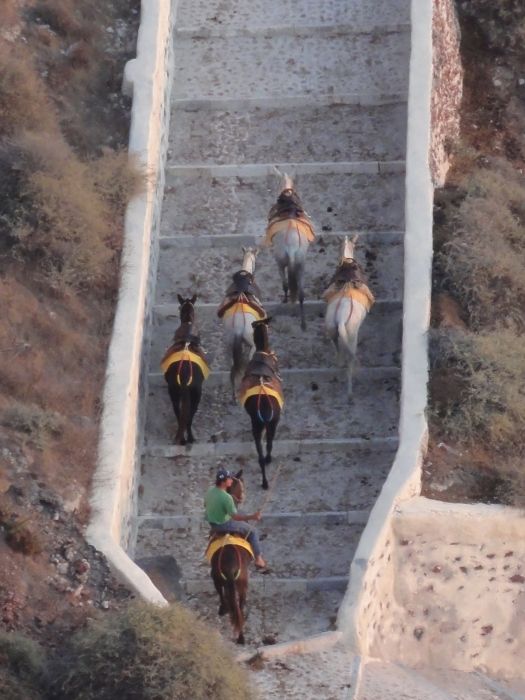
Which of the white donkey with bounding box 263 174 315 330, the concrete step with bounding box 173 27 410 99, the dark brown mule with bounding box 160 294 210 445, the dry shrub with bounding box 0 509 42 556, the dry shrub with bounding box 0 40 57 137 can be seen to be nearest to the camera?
the dry shrub with bounding box 0 509 42 556

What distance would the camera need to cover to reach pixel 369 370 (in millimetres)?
20422

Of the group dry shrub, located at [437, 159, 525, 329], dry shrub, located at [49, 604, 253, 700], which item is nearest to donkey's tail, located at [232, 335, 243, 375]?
dry shrub, located at [437, 159, 525, 329]

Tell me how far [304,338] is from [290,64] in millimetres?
4665

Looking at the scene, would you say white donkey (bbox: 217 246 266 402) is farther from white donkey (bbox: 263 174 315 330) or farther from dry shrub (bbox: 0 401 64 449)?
dry shrub (bbox: 0 401 64 449)

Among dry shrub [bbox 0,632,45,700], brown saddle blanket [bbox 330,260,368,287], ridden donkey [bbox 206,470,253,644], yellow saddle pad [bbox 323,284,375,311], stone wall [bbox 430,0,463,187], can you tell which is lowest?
dry shrub [bbox 0,632,45,700]

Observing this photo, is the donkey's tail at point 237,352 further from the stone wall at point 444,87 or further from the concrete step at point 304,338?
the stone wall at point 444,87

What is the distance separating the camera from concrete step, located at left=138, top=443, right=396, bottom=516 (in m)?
19.3

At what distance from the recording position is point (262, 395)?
18.7 meters

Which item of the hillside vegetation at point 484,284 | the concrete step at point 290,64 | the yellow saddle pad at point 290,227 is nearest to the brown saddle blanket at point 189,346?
the yellow saddle pad at point 290,227

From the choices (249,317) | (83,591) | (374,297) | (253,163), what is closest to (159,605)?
(83,591)

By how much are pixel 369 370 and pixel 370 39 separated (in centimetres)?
572

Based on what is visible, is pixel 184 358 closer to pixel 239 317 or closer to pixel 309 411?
pixel 239 317

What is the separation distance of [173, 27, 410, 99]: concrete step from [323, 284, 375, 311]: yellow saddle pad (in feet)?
14.4

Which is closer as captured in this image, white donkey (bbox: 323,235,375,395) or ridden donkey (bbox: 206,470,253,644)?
ridden donkey (bbox: 206,470,253,644)
